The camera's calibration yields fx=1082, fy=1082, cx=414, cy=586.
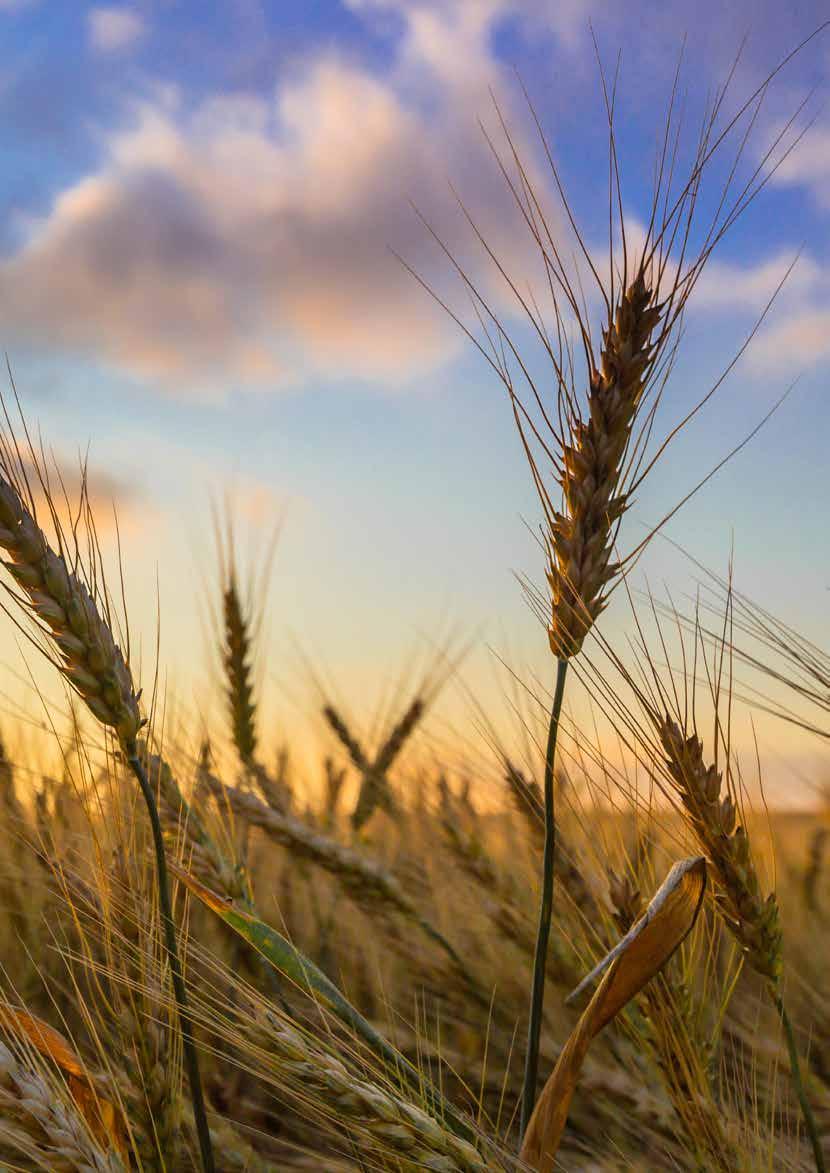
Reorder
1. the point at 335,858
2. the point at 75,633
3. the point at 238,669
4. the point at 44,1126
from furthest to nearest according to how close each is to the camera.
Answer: the point at 238,669 < the point at 335,858 < the point at 75,633 < the point at 44,1126

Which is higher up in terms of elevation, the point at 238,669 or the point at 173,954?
the point at 238,669

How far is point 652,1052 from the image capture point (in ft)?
4.53

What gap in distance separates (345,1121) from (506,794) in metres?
0.86

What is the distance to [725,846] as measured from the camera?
4.12 ft

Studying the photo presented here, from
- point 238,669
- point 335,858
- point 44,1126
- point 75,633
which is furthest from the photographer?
point 238,669

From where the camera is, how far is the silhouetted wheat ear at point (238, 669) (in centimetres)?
289

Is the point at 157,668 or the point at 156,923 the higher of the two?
the point at 157,668

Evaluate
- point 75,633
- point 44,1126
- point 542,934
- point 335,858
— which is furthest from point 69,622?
point 335,858

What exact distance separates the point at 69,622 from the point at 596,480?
2.01 feet

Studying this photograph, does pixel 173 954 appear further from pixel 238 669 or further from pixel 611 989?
pixel 238 669

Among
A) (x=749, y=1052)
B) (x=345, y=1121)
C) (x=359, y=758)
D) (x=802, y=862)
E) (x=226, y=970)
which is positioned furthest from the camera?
(x=802, y=862)

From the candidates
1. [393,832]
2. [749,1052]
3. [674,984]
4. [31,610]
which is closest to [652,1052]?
[674,984]

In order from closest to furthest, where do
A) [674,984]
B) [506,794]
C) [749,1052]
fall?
[674,984] → [506,794] → [749,1052]

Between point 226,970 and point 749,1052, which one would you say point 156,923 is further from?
point 749,1052
